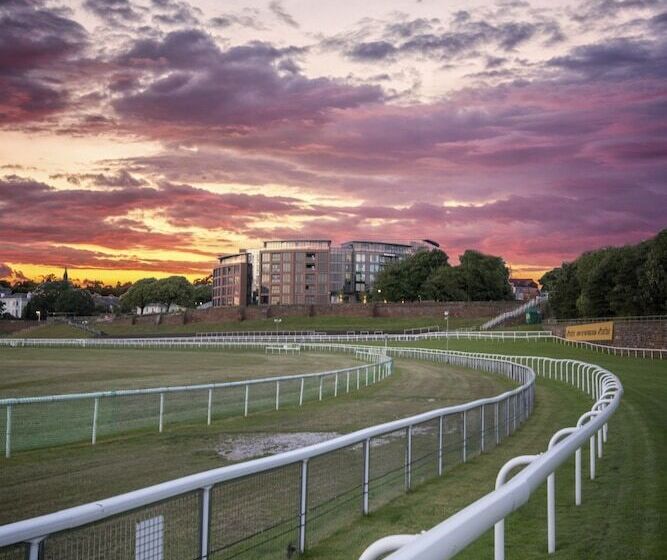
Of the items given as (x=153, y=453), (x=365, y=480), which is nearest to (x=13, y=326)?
(x=153, y=453)

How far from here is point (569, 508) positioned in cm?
777

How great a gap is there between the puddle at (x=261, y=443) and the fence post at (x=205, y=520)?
642 cm

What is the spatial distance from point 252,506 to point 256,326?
371 feet

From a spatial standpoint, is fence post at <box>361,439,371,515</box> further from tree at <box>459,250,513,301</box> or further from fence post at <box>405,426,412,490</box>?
tree at <box>459,250,513,301</box>

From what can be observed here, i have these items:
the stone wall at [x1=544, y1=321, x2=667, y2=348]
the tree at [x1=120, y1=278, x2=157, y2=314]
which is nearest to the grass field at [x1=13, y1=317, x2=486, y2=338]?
the tree at [x1=120, y1=278, x2=157, y2=314]

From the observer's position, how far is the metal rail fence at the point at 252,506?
3744 millimetres

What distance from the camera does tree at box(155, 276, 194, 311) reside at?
16988 cm

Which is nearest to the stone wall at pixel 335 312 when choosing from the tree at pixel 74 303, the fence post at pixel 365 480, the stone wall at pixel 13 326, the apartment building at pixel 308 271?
the stone wall at pixel 13 326

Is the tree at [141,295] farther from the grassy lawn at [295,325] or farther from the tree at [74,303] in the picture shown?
the grassy lawn at [295,325]

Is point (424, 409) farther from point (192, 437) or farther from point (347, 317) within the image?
point (347, 317)

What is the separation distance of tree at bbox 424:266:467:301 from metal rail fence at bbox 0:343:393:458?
93908 mm

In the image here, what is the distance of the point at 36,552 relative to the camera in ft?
11.4

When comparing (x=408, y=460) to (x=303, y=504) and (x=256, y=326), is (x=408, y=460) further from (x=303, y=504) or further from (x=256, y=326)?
(x=256, y=326)

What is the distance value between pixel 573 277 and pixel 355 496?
263ft
